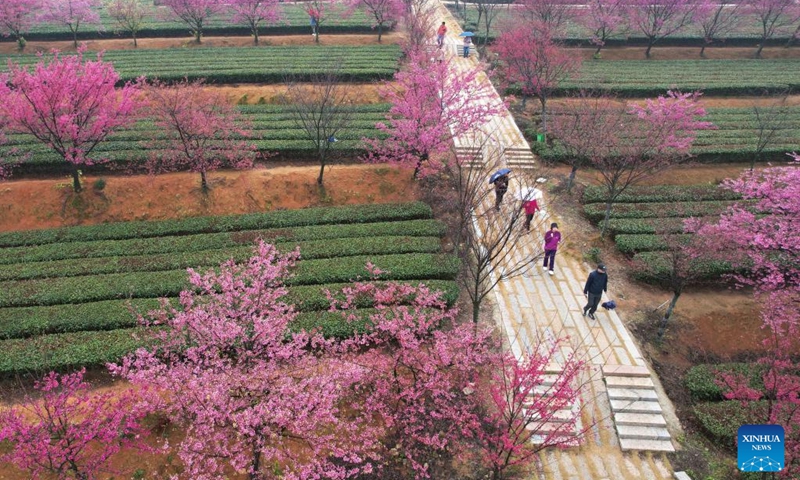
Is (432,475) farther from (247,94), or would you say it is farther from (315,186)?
(247,94)

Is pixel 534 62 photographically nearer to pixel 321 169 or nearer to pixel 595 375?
pixel 321 169

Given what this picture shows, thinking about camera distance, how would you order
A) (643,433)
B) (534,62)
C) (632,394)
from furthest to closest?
(534,62), (632,394), (643,433)

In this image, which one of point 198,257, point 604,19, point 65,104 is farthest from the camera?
point 604,19

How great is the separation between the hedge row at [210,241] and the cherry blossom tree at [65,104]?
4319 mm

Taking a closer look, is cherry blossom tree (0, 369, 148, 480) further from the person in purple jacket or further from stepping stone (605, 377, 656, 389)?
the person in purple jacket

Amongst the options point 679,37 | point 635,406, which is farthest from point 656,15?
point 635,406

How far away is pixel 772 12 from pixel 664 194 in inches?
1278

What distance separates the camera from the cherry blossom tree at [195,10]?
116ft

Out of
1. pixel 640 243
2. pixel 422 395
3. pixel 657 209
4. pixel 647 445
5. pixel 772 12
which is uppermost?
pixel 772 12

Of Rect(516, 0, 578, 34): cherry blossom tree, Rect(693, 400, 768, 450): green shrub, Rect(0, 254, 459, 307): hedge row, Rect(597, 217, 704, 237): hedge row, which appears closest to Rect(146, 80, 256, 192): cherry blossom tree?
Rect(0, 254, 459, 307): hedge row

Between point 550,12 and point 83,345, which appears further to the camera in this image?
point 550,12

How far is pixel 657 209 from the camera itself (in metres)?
19.0

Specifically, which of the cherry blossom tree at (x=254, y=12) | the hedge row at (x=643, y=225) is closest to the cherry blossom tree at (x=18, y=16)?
the cherry blossom tree at (x=254, y=12)

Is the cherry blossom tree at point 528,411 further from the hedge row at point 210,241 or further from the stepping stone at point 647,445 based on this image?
the hedge row at point 210,241
